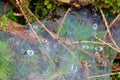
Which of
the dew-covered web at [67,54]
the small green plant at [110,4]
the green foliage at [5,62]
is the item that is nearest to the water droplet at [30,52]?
the dew-covered web at [67,54]

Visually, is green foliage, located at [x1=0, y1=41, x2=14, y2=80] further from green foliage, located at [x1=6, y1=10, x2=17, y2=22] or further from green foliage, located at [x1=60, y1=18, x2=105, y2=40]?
green foliage, located at [x1=60, y1=18, x2=105, y2=40]

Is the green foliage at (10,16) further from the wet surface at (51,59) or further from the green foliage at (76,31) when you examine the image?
the green foliage at (76,31)

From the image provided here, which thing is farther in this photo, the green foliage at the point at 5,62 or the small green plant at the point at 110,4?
the small green plant at the point at 110,4

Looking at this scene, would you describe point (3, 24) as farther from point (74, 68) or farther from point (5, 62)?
point (74, 68)

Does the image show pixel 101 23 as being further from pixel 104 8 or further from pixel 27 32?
pixel 27 32

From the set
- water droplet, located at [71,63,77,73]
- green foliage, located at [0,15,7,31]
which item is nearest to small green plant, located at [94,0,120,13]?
water droplet, located at [71,63,77,73]

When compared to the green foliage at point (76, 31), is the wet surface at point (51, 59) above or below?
below

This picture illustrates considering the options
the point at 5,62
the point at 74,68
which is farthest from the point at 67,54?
the point at 5,62

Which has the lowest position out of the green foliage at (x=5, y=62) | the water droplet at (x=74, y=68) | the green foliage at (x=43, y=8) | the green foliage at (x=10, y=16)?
the water droplet at (x=74, y=68)

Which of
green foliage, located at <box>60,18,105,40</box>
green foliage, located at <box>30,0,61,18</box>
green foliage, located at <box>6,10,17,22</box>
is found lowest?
green foliage, located at <box>60,18,105,40</box>
